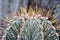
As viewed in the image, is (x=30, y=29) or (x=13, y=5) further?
(x=13, y=5)

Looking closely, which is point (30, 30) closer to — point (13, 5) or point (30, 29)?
point (30, 29)

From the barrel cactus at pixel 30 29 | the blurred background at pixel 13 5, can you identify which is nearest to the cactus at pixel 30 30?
the barrel cactus at pixel 30 29

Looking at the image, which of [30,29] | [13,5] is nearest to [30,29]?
[30,29]

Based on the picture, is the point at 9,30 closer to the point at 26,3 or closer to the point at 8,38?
the point at 8,38

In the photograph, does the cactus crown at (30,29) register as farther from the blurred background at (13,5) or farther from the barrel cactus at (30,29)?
the blurred background at (13,5)

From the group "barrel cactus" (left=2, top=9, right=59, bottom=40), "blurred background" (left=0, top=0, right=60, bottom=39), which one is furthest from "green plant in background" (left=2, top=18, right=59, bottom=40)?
"blurred background" (left=0, top=0, right=60, bottom=39)

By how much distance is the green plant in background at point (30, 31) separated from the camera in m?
2.73

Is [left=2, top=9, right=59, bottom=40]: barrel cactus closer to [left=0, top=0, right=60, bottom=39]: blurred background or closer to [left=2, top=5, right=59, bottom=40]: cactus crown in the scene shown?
[left=2, top=5, right=59, bottom=40]: cactus crown

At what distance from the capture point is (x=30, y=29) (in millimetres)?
2750

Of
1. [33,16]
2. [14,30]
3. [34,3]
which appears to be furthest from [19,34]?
[34,3]

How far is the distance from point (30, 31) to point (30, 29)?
0.03m

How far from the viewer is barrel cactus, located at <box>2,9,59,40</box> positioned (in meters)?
2.73

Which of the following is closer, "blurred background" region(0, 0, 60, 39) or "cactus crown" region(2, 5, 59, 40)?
"cactus crown" region(2, 5, 59, 40)

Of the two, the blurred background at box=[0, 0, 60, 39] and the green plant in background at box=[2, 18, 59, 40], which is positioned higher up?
the blurred background at box=[0, 0, 60, 39]
